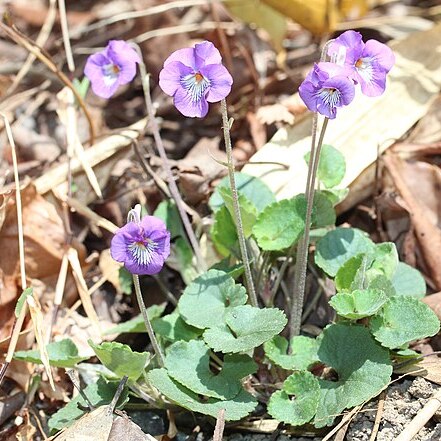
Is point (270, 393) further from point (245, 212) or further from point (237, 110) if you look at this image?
point (237, 110)

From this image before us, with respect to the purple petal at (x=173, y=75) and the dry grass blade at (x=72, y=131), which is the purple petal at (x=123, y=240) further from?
the dry grass blade at (x=72, y=131)

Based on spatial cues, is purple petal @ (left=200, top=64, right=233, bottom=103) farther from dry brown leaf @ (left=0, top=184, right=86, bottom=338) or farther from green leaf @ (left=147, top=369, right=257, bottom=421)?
dry brown leaf @ (left=0, top=184, right=86, bottom=338)

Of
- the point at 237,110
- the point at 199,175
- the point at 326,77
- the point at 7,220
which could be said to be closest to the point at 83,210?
the point at 7,220

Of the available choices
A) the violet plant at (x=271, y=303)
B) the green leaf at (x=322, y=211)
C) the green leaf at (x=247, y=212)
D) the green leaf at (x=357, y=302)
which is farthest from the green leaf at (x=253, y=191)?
the green leaf at (x=357, y=302)

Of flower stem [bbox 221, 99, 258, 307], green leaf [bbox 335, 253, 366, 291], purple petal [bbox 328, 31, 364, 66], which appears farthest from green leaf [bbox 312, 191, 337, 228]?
purple petal [bbox 328, 31, 364, 66]

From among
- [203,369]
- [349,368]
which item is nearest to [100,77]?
[203,369]
